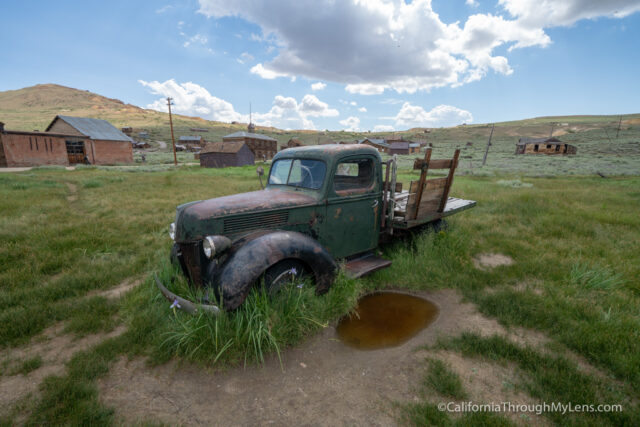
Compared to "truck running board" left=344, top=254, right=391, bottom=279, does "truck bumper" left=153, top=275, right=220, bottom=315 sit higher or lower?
higher

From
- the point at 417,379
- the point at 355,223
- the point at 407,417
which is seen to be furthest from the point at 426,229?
the point at 407,417

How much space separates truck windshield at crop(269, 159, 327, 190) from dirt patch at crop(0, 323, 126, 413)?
2.72 m

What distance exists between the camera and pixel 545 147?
4178 centimetres

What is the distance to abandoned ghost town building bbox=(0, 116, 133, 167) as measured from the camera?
76.9 feet

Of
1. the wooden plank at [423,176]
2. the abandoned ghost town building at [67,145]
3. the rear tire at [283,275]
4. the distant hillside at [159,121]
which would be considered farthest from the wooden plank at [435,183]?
the distant hillside at [159,121]

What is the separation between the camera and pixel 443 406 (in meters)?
2.19

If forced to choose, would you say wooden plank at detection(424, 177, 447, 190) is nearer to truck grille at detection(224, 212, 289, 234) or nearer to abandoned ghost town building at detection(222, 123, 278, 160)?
truck grille at detection(224, 212, 289, 234)

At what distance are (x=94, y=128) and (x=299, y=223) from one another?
37.9 metres

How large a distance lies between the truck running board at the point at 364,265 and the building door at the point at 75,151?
34.8m

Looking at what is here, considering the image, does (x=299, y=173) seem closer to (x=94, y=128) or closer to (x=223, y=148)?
(x=223, y=148)

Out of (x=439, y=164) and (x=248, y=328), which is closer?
(x=248, y=328)

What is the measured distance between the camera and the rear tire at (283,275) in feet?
10.1

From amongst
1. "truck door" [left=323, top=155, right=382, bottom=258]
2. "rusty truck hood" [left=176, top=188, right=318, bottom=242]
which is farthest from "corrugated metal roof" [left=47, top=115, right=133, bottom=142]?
"truck door" [left=323, top=155, right=382, bottom=258]

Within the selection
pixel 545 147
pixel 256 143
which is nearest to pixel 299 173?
pixel 256 143
